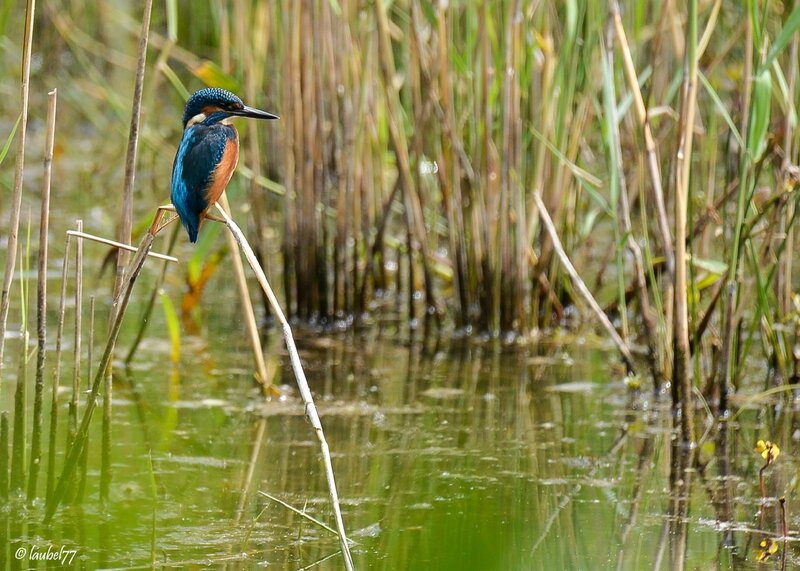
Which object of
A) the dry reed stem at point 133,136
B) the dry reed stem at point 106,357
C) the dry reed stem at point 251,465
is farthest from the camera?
the dry reed stem at point 251,465

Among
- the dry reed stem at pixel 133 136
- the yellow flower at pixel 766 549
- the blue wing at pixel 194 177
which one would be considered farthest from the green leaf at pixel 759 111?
the dry reed stem at pixel 133 136

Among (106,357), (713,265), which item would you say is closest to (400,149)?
(713,265)

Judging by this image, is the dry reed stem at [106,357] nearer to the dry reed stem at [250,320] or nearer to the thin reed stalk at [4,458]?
the thin reed stalk at [4,458]

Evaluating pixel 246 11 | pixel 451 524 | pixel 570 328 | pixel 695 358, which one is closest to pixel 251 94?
pixel 246 11

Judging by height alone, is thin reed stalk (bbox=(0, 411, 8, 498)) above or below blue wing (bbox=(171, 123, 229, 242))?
below

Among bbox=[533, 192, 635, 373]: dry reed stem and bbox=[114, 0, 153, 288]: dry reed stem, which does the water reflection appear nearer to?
bbox=[533, 192, 635, 373]: dry reed stem

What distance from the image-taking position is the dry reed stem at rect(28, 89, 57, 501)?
2631 millimetres

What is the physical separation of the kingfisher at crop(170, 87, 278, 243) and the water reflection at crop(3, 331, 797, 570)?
2.37 feet

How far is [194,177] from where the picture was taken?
99.2 inches

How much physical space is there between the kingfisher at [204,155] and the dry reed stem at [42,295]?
0.30 metres

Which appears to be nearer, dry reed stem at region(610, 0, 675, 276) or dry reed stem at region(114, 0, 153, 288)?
dry reed stem at region(114, 0, 153, 288)

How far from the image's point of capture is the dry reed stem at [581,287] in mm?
3820

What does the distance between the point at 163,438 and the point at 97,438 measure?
19 centimetres

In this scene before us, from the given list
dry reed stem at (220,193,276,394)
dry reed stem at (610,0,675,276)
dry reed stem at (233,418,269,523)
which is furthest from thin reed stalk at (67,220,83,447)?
dry reed stem at (610,0,675,276)
